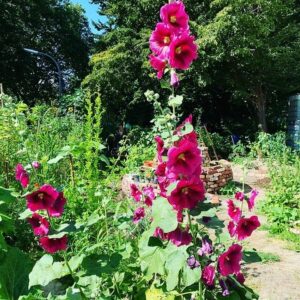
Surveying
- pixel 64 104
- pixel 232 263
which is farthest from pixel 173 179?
pixel 64 104

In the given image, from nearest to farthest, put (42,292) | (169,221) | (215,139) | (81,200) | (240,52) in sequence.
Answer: (169,221) → (42,292) → (81,200) → (240,52) → (215,139)

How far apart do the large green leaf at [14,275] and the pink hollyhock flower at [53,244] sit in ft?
1.31

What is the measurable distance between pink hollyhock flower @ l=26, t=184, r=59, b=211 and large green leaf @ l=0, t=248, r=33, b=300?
534 millimetres

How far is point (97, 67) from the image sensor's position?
1684 cm

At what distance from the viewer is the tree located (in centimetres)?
2302

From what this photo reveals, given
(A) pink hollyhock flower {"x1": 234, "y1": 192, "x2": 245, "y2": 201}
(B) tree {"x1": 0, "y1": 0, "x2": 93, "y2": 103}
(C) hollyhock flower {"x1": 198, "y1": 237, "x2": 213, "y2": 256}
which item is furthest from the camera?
(B) tree {"x1": 0, "y1": 0, "x2": 93, "y2": 103}

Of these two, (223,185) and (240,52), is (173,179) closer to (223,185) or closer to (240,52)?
(223,185)

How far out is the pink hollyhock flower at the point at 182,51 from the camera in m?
1.85

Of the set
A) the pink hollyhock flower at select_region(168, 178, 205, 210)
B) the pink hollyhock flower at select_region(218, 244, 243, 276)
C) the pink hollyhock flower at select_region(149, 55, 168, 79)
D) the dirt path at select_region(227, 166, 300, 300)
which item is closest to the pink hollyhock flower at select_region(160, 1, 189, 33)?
the pink hollyhock flower at select_region(149, 55, 168, 79)

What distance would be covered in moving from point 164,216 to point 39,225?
59cm

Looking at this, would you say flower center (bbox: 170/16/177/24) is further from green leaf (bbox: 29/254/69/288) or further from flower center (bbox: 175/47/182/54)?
green leaf (bbox: 29/254/69/288)

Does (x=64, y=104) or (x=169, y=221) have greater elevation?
(x=64, y=104)

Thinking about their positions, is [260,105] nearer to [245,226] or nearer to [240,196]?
[240,196]

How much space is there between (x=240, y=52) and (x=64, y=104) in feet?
19.5
